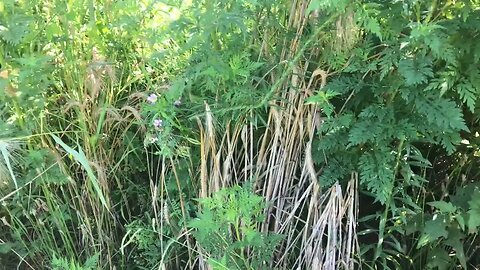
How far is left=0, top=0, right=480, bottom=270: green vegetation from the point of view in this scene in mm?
1509

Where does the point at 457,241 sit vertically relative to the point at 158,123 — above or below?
below

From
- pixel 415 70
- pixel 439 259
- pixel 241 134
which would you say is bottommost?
pixel 439 259

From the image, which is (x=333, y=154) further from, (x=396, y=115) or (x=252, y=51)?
(x=252, y=51)

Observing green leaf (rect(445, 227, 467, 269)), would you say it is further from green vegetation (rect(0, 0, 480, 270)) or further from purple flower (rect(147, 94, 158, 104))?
purple flower (rect(147, 94, 158, 104))

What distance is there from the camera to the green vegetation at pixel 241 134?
4.95 feet

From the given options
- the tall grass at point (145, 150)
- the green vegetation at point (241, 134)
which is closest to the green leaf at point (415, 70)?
the green vegetation at point (241, 134)

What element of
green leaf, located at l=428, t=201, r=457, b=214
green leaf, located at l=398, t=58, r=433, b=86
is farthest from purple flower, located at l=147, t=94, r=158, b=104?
green leaf, located at l=428, t=201, r=457, b=214

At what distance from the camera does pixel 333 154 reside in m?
1.68

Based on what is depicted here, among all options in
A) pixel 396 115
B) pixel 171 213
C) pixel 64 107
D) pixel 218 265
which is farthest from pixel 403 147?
pixel 64 107

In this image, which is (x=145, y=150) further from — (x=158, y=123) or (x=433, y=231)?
(x=433, y=231)

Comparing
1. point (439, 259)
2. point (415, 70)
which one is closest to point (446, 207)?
point (439, 259)

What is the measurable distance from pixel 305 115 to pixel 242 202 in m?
0.34

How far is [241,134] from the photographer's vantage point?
177 centimetres

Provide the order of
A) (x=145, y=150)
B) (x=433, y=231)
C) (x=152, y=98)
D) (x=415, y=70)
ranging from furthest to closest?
Answer: (x=145, y=150)
(x=152, y=98)
(x=433, y=231)
(x=415, y=70)
